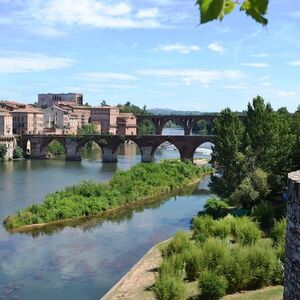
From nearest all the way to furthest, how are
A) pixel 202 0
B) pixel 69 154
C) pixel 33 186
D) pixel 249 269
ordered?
pixel 202 0 → pixel 249 269 → pixel 33 186 → pixel 69 154

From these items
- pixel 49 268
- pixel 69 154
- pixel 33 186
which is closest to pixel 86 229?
pixel 49 268

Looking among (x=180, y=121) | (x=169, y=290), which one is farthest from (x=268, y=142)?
(x=180, y=121)

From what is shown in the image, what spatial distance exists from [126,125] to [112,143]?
136ft

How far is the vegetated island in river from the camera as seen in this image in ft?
107

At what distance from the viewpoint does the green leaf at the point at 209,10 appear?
63.3 inches

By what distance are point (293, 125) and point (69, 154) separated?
43.3 meters

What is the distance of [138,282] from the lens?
2016cm

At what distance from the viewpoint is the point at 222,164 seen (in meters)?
34.8

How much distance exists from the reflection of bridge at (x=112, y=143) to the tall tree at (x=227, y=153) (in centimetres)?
3570

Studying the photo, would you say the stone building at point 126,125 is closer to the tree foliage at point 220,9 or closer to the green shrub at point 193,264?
the green shrub at point 193,264

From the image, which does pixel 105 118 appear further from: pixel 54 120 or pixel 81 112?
pixel 54 120

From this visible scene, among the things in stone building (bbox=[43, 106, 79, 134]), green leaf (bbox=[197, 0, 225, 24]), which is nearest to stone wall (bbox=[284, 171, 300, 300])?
green leaf (bbox=[197, 0, 225, 24])

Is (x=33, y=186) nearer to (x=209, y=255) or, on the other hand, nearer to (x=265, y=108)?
(x=265, y=108)

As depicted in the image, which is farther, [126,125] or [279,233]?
[126,125]
